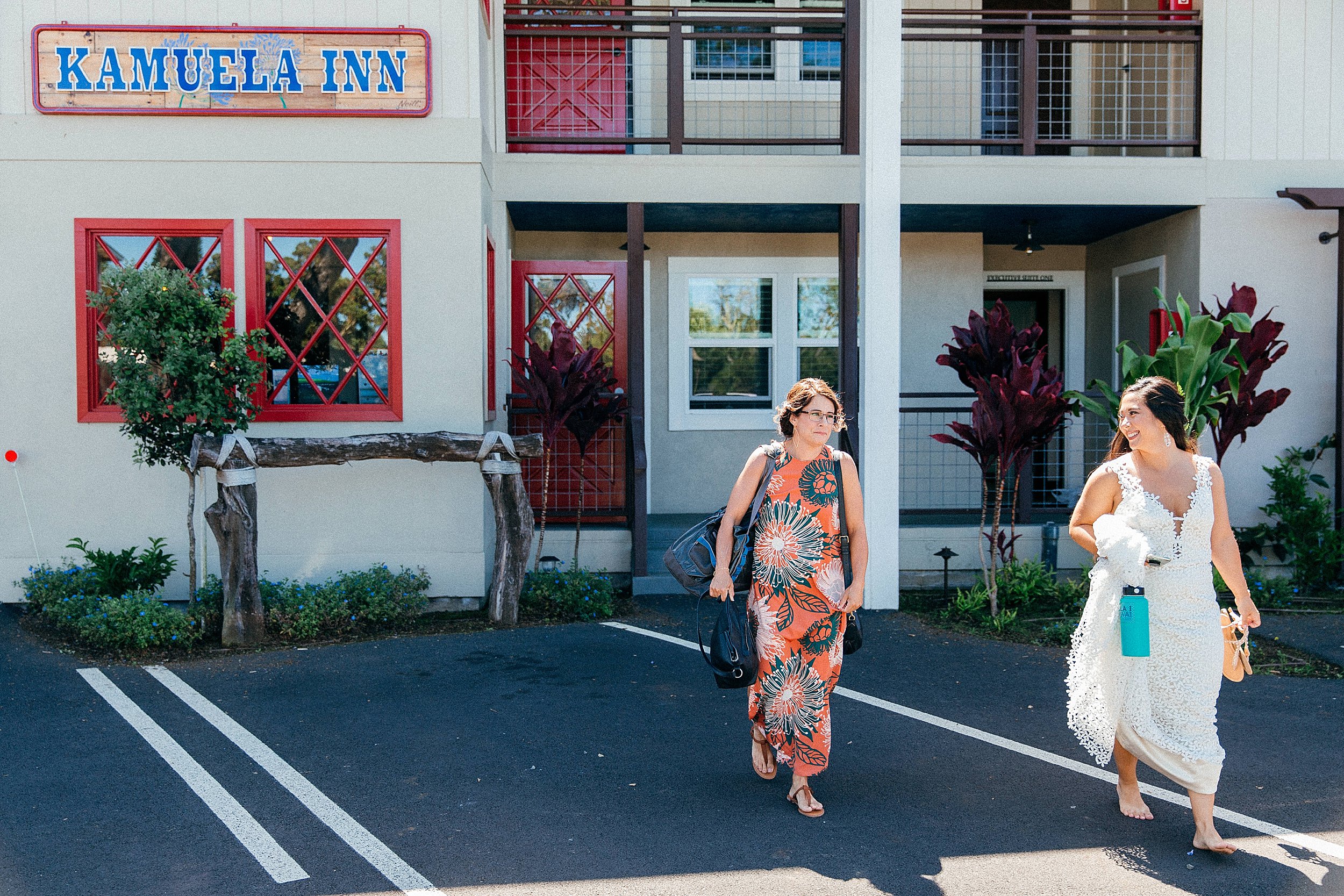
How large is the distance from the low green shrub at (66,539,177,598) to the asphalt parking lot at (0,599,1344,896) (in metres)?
0.79

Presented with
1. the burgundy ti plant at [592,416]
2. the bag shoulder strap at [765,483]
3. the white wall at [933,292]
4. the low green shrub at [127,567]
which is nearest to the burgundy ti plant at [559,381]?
the burgundy ti plant at [592,416]

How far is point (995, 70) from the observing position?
1099 centimetres

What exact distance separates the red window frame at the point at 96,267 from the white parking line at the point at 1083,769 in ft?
17.4

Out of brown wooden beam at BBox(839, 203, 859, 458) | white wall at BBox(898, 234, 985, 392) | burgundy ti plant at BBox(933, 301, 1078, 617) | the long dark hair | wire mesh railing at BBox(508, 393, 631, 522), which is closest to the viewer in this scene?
the long dark hair

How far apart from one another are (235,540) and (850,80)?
224 inches

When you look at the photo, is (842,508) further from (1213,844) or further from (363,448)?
(363,448)

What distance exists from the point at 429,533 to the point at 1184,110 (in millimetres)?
7792

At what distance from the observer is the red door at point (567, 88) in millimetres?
9703

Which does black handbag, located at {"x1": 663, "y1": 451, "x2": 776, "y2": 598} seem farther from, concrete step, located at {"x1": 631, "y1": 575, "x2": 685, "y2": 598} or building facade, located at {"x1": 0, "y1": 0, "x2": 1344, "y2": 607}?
concrete step, located at {"x1": 631, "y1": 575, "x2": 685, "y2": 598}

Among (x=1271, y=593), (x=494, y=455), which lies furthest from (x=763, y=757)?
(x=1271, y=593)

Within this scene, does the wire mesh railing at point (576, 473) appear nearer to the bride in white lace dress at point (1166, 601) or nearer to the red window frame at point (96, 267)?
the red window frame at point (96, 267)

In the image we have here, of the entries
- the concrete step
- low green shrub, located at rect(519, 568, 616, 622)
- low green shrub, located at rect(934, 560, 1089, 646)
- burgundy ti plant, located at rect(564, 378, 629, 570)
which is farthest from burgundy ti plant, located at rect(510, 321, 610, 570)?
low green shrub, located at rect(934, 560, 1089, 646)

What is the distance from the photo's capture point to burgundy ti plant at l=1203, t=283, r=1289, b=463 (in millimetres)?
7707

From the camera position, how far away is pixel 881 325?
8.06 m
